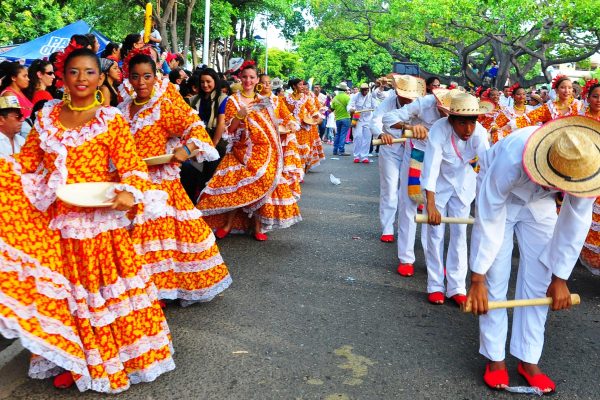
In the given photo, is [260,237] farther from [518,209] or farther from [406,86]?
[518,209]

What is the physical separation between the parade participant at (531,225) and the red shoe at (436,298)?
53.2 inches

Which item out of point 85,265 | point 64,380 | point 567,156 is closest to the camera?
point 567,156

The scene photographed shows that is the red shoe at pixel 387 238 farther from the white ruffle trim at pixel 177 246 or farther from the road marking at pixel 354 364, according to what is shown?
the road marking at pixel 354 364

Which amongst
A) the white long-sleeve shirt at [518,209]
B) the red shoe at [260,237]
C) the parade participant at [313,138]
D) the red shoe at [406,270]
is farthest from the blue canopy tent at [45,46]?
the white long-sleeve shirt at [518,209]

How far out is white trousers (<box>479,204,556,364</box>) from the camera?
3537 mm

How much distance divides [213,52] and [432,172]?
99.0 feet

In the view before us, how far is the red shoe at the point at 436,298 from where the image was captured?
5.09 meters

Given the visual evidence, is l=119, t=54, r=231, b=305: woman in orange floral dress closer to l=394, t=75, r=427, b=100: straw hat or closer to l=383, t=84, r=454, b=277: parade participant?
l=383, t=84, r=454, b=277: parade participant

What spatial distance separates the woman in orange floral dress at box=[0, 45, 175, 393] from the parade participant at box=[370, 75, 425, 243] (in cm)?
304

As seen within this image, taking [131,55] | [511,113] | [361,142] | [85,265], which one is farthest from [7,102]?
[361,142]

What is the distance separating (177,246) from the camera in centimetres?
464

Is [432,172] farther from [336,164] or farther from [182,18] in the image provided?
[182,18]

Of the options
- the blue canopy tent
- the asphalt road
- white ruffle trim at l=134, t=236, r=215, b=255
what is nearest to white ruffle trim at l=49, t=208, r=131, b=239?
the asphalt road

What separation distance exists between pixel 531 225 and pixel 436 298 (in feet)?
5.61
